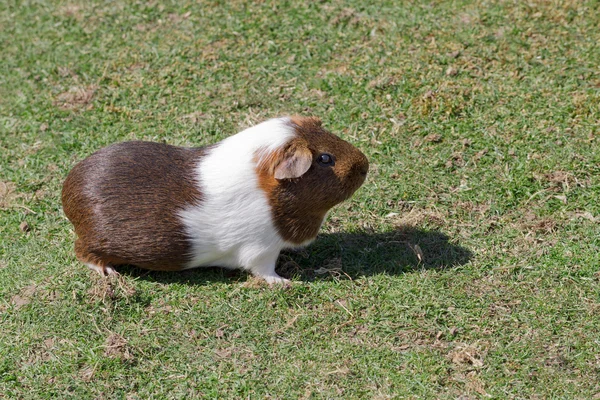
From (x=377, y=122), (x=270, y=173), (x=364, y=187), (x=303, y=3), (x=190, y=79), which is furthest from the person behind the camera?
(x=303, y=3)

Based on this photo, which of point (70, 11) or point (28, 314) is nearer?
point (28, 314)

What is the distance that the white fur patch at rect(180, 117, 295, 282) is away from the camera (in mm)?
4621

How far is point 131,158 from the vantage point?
4695mm

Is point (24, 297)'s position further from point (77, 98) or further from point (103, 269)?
point (77, 98)

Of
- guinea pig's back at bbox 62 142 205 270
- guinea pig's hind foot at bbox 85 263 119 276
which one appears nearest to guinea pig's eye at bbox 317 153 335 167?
guinea pig's back at bbox 62 142 205 270

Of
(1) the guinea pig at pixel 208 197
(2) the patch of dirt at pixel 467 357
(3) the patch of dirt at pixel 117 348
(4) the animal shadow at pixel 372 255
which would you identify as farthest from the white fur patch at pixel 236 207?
(2) the patch of dirt at pixel 467 357

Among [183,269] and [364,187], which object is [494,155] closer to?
[364,187]

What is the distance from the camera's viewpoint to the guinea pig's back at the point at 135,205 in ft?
15.0

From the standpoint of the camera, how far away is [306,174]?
15.2ft

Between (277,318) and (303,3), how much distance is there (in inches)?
147

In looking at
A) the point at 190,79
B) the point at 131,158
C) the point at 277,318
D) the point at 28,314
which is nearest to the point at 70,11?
the point at 190,79

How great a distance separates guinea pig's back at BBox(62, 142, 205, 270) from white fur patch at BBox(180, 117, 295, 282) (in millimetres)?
76

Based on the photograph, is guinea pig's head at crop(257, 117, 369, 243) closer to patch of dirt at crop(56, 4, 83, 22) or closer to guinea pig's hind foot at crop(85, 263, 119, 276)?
guinea pig's hind foot at crop(85, 263, 119, 276)

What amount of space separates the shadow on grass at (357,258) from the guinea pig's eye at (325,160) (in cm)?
70
